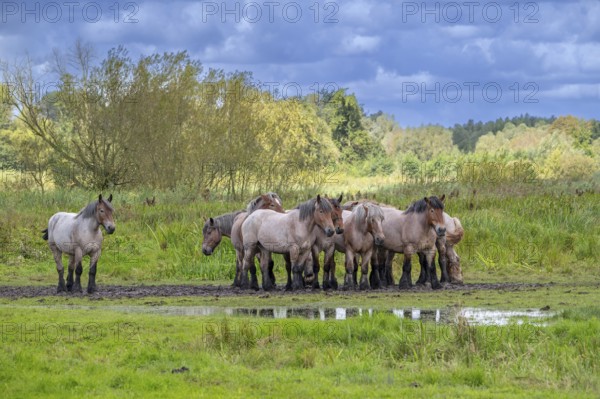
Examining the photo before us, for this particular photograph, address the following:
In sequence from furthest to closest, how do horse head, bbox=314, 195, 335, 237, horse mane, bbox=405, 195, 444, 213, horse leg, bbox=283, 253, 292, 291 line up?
horse leg, bbox=283, 253, 292, 291, horse mane, bbox=405, 195, 444, 213, horse head, bbox=314, 195, 335, 237

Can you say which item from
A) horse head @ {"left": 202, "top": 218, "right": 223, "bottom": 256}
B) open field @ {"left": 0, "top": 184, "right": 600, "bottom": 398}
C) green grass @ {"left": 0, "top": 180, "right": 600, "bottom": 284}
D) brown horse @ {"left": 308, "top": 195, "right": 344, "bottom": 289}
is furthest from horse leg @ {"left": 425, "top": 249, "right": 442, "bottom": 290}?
horse head @ {"left": 202, "top": 218, "right": 223, "bottom": 256}

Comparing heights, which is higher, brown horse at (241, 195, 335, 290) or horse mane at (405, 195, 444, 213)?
horse mane at (405, 195, 444, 213)

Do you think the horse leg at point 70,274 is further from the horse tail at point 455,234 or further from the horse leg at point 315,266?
the horse tail at point 455,234

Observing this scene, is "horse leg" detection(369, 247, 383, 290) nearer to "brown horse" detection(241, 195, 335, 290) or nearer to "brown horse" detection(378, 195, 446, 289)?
"brown horse" detection(378, 195, 446, 289)

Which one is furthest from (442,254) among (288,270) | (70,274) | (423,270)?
(70,274)

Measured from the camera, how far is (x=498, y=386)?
33.0ft

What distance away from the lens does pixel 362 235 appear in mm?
19828

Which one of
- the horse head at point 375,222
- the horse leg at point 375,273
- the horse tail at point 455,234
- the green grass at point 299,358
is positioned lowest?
the green grass at point 299,358

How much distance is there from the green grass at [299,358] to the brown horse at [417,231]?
19.2 ft

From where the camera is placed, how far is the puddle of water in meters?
14.5

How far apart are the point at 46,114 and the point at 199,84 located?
19.6 ft

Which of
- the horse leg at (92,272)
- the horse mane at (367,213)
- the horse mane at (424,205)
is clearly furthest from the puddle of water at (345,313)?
the horse mane at (424,205)

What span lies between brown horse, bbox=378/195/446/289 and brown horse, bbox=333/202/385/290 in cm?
49

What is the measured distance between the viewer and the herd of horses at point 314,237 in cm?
1931
